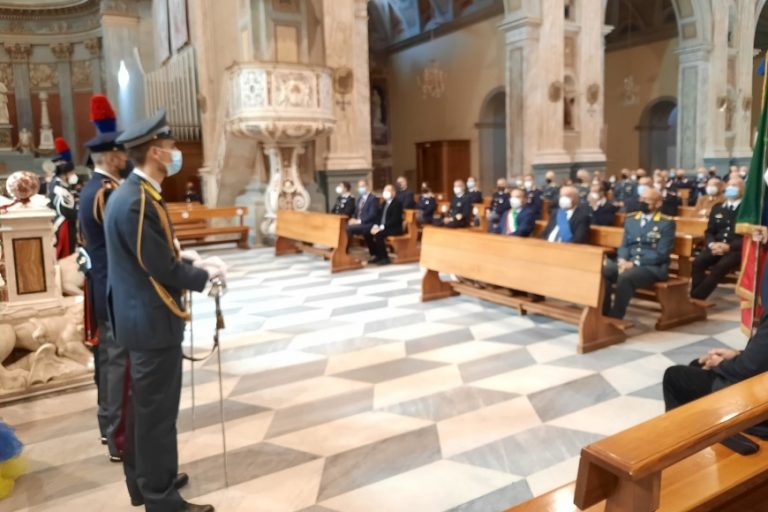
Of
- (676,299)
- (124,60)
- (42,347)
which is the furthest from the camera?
(124,60)

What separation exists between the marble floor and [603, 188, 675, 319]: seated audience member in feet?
1.29

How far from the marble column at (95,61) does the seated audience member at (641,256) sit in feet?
58.3

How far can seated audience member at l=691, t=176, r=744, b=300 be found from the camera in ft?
21.1

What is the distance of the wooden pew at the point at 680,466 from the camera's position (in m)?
1.42

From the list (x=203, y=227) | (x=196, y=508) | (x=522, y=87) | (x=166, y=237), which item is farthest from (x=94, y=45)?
(x=196, y=508)

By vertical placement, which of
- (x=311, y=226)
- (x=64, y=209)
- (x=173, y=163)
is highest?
(x=173, y=163)

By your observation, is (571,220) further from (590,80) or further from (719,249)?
(590,80)

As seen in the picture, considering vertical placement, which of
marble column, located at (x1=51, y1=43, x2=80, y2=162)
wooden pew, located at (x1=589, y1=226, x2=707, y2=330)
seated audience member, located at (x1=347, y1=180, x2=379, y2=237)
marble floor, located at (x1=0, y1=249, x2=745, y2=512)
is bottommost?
marble floor, located at (x1=0, y1=249, x2=745, y2=512)

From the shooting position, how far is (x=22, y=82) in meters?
19.2

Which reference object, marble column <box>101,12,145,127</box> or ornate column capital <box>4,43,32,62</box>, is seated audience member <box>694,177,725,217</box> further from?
ornate column capital <box>4,43,32,62</box>

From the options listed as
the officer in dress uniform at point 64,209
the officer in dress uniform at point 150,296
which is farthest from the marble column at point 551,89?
the officer in dress uniform at point 150,296

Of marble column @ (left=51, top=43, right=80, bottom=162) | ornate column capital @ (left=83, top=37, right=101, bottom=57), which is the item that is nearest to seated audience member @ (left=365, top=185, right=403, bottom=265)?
ornate column capital @ (left=83, top=37, right=101, bottom=57)

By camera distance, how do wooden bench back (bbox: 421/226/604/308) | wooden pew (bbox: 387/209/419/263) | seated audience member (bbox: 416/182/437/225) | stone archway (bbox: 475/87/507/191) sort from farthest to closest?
stone archway (bbox: 475/87/507/191) < seated audience member (bbox: 416/182/437/225) < wooden pew (bbox: 387/209/419/263) < wooden bench back (bbox: 421/226/604/308)

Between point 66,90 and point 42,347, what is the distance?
17825mm
